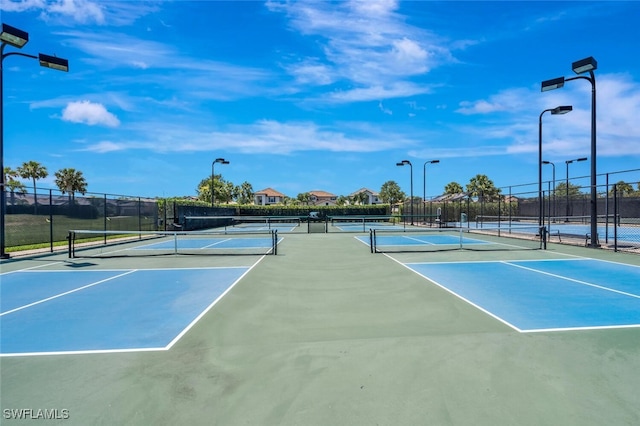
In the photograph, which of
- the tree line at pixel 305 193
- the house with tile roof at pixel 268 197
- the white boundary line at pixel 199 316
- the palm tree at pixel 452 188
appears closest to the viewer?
the white boundary line at pixel 199 316

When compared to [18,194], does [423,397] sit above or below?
below

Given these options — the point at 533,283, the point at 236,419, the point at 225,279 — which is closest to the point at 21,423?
the point at 236,419

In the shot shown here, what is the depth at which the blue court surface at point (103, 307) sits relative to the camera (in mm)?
4910

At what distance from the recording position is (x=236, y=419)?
3.04m

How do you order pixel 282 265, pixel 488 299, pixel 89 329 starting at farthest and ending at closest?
pixel 282 265 → pixel 488 299 → pixel 89 329

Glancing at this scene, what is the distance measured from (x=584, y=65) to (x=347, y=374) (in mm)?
16795

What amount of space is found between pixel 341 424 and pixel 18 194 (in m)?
19.2

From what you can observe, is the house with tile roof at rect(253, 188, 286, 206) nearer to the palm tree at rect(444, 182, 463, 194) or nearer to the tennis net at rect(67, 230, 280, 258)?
the palm tree at rect(444, 182, 463, 194)

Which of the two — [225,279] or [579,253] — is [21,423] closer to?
[225,279]

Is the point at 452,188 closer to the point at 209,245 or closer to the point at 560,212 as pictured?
the point at 560,212

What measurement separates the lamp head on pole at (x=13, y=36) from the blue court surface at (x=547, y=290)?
50.6 ft

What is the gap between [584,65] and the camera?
47.5 ft

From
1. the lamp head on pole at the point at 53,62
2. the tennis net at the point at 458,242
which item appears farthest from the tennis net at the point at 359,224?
the lamp head on pole at the point at 53,62

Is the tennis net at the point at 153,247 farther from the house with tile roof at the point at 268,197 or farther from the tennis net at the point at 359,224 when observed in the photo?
the house with tile roof at the point at 268,197
